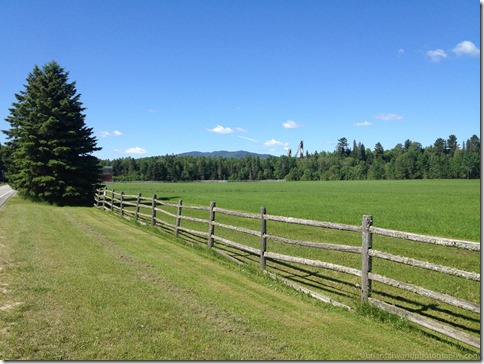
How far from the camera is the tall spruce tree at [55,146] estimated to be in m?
30.6

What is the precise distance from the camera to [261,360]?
4371 millimetres

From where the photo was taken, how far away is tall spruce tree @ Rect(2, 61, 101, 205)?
3059cm

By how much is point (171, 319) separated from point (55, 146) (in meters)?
29.7

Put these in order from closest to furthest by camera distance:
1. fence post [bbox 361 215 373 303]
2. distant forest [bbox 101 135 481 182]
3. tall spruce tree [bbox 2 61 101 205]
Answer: fence post [bbox 361 215 373 303], tall spruce tree [bbox 2 61 101 205], distant forest [bbox 101 135 481 182]

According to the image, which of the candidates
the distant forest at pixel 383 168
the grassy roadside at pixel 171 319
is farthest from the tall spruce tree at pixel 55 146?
the distant forest at pixel 383 168

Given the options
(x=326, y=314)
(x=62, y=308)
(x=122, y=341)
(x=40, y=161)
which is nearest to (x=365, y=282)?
(x=326, y=314)

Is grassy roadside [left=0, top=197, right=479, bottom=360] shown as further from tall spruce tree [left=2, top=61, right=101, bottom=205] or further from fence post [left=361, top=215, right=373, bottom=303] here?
tall spruce tree [left=2, top=61, right=101, bottom=205]

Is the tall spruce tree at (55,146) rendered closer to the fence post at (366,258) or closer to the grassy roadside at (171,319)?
the grassy roadside at (171,319)

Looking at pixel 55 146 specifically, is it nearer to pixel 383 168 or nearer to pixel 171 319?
pixel 171 319

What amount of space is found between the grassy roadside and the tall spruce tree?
23.8 m

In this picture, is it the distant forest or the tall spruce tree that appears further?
the distant forest

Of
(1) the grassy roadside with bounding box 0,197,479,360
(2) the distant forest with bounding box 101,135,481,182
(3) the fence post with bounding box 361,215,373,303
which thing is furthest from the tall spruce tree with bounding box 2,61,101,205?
(2) the distant forest with bounding box 101,135,481,182

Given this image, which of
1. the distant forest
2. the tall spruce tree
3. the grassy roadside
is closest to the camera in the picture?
the grassy roadside

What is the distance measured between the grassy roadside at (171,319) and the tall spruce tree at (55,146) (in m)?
23.8
